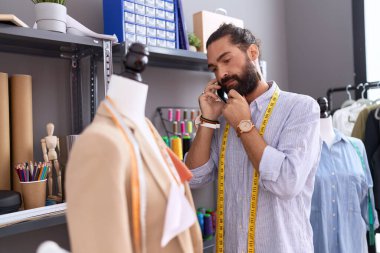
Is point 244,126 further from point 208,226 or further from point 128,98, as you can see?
point 208,226

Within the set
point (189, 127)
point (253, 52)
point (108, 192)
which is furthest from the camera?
point (189, 127)

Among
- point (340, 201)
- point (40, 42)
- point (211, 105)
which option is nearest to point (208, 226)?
point (340, 201)

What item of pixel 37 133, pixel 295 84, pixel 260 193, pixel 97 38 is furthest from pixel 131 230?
pixel 295 84

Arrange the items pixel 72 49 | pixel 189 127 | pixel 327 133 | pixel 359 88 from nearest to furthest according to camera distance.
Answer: pixel 72 49
pixel 327 133
pixel 189 127
pixel 359 88

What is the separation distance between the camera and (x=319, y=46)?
296cm

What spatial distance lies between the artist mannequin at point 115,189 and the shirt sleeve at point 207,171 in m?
0.65

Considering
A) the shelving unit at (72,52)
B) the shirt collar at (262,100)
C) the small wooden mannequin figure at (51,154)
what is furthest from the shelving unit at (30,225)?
the shirt collar at (262,100)

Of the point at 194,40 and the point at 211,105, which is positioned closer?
the point at 211,105

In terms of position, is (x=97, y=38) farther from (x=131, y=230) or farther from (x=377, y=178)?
(x=377, y=178)

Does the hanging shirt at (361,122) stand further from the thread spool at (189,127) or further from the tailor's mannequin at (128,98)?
the tailor's mannequin at (128,98)

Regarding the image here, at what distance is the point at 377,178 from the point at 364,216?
1.17ft

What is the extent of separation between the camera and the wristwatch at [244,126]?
3.69ft

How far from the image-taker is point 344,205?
1.71m

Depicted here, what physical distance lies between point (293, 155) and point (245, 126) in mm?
175
